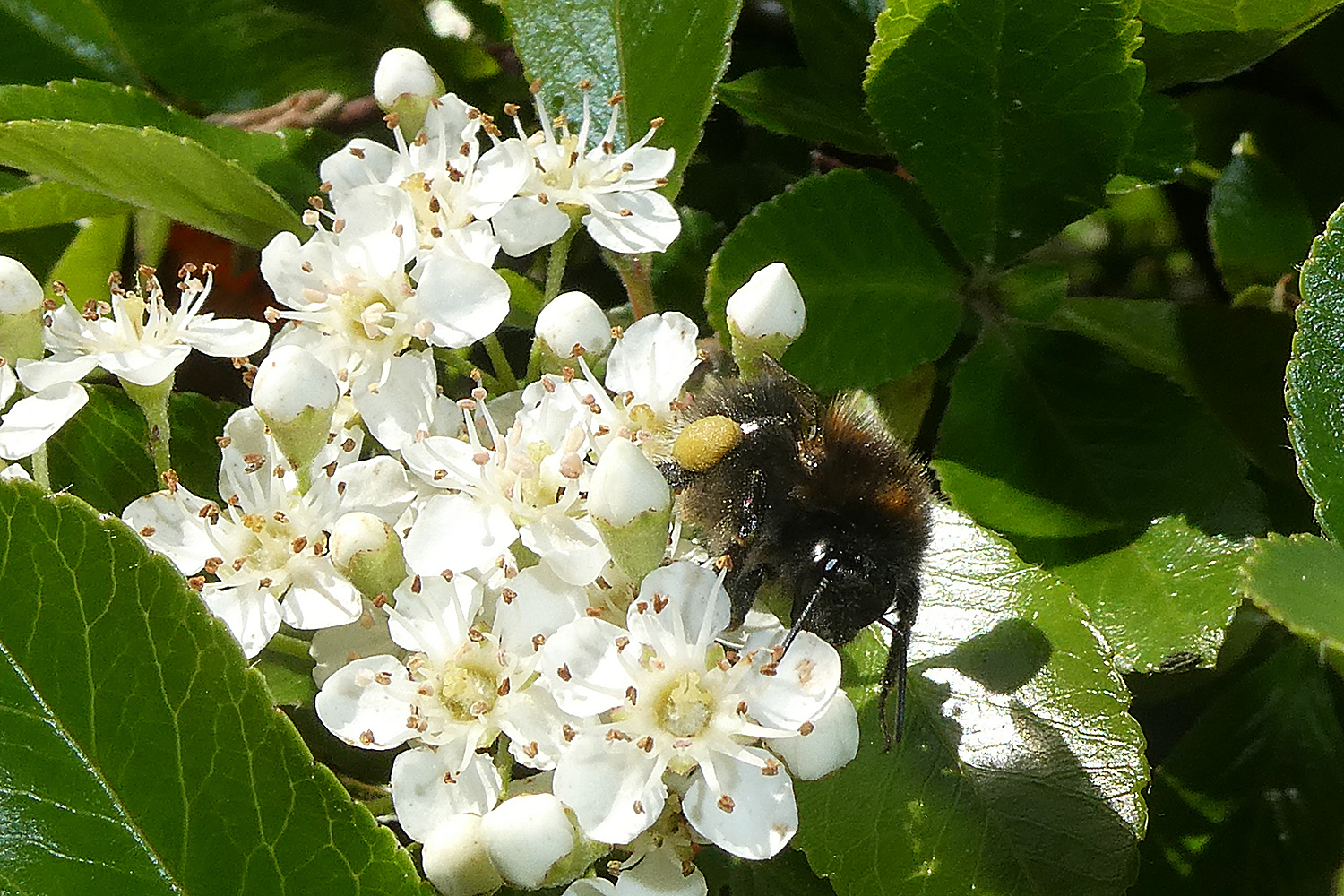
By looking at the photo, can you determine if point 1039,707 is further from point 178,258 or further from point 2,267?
point 178,258

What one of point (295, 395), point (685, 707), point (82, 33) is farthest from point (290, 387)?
point (82, 33)

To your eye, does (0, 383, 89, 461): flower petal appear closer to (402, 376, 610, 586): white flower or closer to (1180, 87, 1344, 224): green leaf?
(402, 376, 610, 586): white flower

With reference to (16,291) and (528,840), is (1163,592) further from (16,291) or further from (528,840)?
(16,291)

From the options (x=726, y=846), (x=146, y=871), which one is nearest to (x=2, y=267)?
(x=146, y=871)

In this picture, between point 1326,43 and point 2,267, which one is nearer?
point 2,267

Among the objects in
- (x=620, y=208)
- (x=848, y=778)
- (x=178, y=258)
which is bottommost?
(x=848, y=778)

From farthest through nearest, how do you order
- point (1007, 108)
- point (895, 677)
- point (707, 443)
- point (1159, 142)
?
1. point (1159, 142)
2. point (1007, 108)
3. point (895, 677)
4. point (707, 443)

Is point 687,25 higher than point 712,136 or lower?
higher
